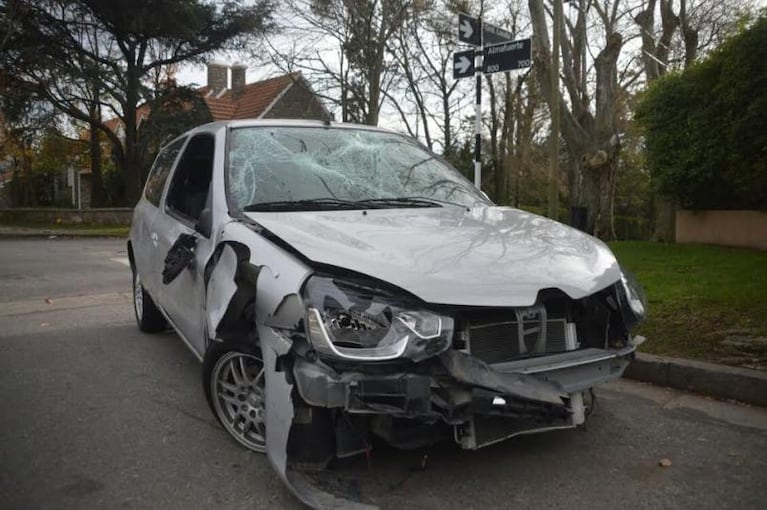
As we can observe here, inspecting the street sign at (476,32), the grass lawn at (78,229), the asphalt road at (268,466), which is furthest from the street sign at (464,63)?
the grass lawn at (78,229)

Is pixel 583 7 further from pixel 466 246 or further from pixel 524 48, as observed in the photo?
pixel 466 246

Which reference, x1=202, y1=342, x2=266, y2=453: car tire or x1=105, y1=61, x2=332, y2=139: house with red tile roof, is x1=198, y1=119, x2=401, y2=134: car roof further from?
x1=105, y1=61, x2=332, y2=139: house with red tile roof

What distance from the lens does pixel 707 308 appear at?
5520mm

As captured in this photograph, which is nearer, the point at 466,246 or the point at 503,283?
the point at 503,283

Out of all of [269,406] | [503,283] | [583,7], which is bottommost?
[269,406]

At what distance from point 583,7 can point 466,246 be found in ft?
51.7

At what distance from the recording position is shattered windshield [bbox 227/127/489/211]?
143 inches

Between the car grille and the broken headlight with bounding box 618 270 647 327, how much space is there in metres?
0.49

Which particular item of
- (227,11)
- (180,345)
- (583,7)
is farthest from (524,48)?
(227,11)

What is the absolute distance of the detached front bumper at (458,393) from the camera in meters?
2.47

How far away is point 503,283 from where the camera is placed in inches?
107

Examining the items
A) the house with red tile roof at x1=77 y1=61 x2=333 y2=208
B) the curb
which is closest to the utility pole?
the curb

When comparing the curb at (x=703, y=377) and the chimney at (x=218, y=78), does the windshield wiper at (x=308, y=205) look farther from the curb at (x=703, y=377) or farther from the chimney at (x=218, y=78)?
the chimney at (x=218, y=78)

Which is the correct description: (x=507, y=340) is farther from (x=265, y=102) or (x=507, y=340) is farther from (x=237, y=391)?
(x=265, y=102)
